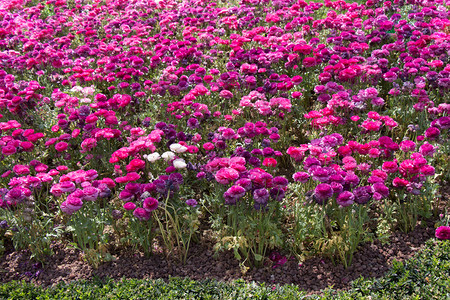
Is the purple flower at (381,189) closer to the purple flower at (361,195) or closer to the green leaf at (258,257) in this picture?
the purple flower at (361,195)

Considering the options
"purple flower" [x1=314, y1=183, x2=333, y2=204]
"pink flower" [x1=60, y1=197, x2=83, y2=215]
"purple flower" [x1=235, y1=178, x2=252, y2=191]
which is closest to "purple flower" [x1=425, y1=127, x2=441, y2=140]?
"purple flower" [x1=314, y1=183, x2=333, y2=204]

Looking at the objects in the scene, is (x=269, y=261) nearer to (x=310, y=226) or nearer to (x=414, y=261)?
(x=310, y=226)

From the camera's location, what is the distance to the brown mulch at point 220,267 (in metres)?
3.63

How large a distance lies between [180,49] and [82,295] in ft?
12.5

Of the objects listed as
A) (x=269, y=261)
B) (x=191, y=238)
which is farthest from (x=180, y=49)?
(x=269, y=261)

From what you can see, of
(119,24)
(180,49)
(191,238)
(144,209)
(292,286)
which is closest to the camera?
(292,286)

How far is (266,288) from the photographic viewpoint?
334 cm

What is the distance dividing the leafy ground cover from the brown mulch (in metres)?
0.19

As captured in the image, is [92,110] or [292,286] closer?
[292,286]

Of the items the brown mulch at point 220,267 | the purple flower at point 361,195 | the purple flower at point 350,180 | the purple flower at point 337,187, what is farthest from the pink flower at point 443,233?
the purple flower at point 337,187

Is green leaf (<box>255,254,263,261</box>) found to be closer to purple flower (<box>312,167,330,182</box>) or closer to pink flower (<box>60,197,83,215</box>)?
purple flower (<box>312,167,330,182</box>)

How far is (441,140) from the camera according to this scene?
14.2 feet

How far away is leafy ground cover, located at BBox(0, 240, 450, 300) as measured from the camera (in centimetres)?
315

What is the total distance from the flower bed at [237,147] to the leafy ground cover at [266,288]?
32 cm
